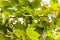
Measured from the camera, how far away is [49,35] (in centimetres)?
63

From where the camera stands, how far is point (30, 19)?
26.1 inches

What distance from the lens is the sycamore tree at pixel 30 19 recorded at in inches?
24.3

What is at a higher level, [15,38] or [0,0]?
[0,0]

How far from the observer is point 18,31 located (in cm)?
64

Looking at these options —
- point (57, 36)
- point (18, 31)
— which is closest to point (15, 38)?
point (18, 31)

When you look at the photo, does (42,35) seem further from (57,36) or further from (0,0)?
(0,0)

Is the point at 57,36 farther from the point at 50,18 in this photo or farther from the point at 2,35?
the point at 2,35

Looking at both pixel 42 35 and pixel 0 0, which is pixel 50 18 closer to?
pixel 42 35

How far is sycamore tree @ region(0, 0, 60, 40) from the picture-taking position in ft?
2.02

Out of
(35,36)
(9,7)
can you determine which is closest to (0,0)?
(9,7)

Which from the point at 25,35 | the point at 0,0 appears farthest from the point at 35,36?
the point at 0,0

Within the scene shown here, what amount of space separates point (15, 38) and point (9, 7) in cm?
10

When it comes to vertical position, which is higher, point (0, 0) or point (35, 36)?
point (0, 0)

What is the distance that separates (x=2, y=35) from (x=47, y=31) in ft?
0.47
